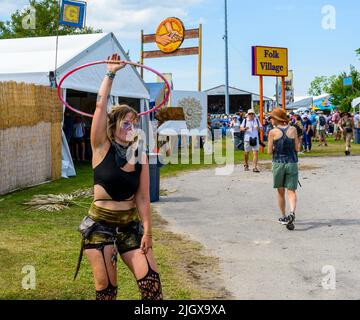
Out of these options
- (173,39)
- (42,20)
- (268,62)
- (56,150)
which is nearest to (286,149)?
(56,150)

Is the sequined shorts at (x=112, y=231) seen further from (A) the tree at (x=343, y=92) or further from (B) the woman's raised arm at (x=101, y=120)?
(A) the tree at (x=343, y=92)

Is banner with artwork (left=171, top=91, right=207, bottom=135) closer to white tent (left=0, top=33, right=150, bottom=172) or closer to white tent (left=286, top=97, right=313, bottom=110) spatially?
white tent (left=0, top=33, right=150, bottom=172)

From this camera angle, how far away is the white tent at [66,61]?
15938mm

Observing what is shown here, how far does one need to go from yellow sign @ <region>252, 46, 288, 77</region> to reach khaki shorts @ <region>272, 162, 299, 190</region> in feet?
53.4

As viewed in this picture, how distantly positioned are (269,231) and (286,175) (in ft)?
3.06

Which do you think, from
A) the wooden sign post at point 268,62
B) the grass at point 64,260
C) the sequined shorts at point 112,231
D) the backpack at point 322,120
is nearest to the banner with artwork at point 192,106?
the wooden sign post at point 268,62

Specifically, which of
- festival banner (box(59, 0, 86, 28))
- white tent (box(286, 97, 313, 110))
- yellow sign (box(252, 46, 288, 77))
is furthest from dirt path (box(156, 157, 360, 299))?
white tent (box(286, 97, 313, 110))

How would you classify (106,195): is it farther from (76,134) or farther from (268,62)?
(268,62)

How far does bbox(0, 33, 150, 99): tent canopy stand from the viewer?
1595 cm

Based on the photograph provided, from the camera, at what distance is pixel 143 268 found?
4066 mm

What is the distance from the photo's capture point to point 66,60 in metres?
15.9

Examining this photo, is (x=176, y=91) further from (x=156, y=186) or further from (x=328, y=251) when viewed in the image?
(x=328, y=251)

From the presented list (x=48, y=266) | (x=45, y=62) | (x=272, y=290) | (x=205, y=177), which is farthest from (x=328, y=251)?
(x=45, y=62)
